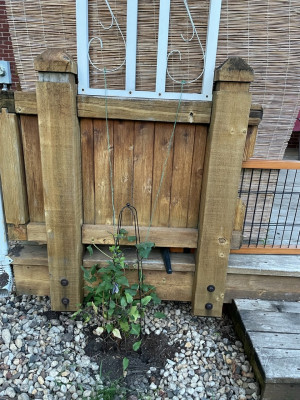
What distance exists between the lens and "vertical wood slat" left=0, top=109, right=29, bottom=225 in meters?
1.79

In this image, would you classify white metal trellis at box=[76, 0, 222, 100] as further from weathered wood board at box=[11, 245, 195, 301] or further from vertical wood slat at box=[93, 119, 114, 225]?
weathered wood board at box=[11, 245, 195, 301]

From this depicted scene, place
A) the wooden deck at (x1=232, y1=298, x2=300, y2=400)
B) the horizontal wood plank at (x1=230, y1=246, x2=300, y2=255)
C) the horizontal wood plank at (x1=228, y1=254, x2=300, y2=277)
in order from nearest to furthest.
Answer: the wooden deck at (x1=232, y1=298, x2=300, y2=400)
the horizontal wood plank at (x1=228, y1=254, x2=300, y2=277)
the horizontal wood plank at (x1=230, y1=246, x2=300, y2=255)

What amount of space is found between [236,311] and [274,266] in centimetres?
41

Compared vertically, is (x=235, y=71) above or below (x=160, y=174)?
above

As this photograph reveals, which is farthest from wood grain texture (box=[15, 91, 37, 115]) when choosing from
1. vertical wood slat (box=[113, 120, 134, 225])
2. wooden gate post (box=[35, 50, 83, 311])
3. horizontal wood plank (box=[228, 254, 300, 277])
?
horizontal wood plank (box=[228, 254, 300, 277])

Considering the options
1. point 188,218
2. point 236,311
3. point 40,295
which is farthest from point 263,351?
point 40,295

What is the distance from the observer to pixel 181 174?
188 centimetres

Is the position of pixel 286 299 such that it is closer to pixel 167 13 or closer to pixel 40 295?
pixel 40 295

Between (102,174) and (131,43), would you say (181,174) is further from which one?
(131,43)

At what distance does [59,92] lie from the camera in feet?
5.31

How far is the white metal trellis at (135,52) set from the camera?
5.65 ft

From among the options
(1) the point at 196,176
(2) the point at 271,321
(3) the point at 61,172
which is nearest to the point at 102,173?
(3) the point at 61,172

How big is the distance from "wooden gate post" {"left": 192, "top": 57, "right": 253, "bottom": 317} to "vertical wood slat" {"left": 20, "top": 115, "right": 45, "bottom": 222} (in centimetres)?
104

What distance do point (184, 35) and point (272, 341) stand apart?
189cm
